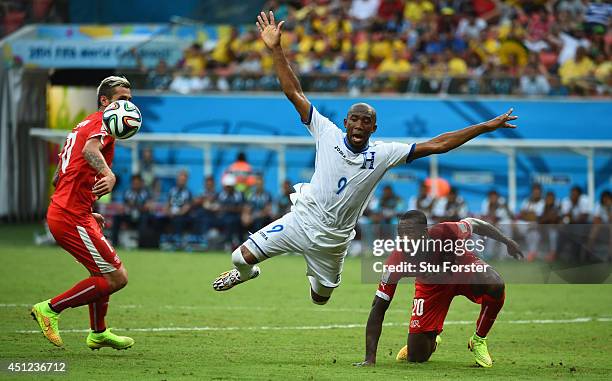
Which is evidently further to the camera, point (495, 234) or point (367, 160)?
point (495, 234)

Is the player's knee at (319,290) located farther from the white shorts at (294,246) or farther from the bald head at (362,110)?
the bald head at (362,110)

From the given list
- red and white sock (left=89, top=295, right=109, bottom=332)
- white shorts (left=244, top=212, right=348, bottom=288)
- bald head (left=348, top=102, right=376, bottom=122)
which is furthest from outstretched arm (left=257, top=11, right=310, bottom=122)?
red and white sock (left=89, top=295, right=109, bottom=332)

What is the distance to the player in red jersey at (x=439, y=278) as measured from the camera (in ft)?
35.5

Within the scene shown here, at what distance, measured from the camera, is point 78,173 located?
416 inches

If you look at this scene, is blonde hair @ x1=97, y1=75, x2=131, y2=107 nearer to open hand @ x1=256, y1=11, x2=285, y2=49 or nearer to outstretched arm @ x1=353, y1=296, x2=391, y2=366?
open hand @ x1=256, y1=11, x2=285, y2=49

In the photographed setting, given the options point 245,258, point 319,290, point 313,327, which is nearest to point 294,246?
point 245,258

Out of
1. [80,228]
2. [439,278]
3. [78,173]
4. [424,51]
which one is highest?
[78,173]

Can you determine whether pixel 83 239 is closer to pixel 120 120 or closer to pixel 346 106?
pixel 120 120

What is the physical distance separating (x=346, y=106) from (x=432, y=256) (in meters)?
15.4

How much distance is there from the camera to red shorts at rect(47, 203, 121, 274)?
10500mm

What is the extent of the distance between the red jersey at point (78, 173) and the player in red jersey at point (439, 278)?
2.93m

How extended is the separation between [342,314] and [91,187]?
19.3 feet

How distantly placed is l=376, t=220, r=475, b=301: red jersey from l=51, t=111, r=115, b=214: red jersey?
289 centimetres

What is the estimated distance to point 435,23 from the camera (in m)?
28.0
